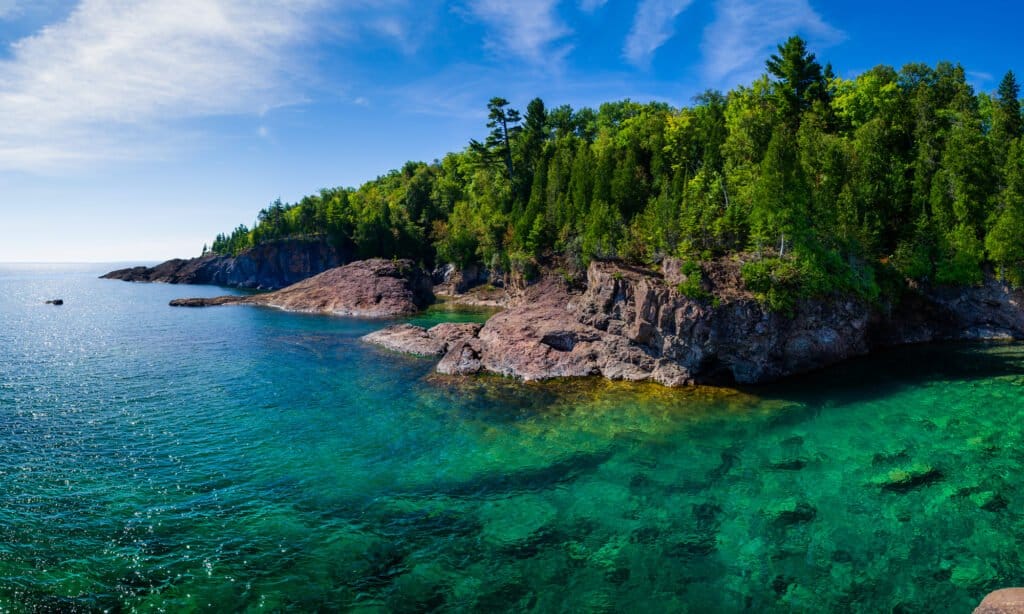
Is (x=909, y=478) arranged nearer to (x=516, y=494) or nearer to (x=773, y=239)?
(x=516, y=494)

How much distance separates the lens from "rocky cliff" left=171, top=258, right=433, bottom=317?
7794 centimetres

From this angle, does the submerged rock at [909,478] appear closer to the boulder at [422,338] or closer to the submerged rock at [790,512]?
the submerged rock at [790,512]

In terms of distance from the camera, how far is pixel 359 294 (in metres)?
80.7

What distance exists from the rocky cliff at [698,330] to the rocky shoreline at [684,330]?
7 centimetres

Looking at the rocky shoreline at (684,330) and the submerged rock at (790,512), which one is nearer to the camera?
the submerged rock at (790,512)

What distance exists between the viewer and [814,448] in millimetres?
23234

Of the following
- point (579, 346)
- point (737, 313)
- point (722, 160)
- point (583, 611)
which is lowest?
point (583, 611)

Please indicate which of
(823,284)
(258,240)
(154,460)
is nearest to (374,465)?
(154,460)

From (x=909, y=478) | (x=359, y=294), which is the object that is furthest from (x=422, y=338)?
(x=909, y=478)

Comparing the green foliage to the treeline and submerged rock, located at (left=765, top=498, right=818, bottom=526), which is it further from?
submerged rock, located at (left=765, top=498, right=818, bottom=526)

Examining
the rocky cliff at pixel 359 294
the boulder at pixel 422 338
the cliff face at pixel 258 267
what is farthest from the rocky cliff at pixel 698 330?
the cliff face at pixel 258 267

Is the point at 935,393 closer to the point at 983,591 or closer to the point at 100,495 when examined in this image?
the point at 983,591

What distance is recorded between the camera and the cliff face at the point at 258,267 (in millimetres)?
139500

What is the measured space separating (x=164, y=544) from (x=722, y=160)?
178 ft
